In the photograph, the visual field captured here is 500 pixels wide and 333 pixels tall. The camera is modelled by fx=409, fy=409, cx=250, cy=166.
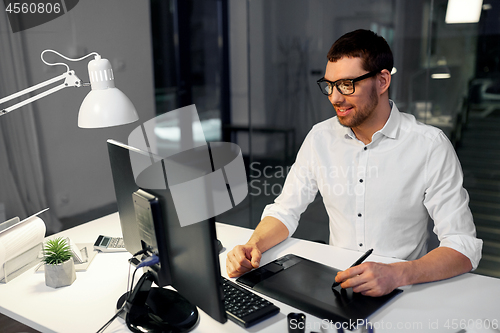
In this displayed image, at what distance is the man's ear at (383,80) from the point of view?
1.64 metres

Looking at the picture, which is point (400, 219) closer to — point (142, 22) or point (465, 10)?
point (465, 10)

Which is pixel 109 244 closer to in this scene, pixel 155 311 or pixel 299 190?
pixel 155 311

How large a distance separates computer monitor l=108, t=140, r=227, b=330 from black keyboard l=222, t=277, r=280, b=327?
0.13 metres

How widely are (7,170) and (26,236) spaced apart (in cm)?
129

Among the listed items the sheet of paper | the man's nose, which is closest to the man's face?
the man's nose

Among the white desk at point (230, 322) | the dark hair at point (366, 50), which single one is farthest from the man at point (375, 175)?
the white desk at point (230, 322)

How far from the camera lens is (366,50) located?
1.61 metres

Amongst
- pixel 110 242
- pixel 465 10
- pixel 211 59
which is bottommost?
pixel 110 242

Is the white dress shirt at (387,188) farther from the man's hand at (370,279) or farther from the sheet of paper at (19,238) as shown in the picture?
the sheet of paper at (19,238)

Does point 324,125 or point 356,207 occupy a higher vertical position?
point 324,125

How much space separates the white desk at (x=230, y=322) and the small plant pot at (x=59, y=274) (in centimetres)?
2

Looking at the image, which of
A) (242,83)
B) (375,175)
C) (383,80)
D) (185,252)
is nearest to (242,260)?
(185,252)

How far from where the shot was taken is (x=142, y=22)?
11.1 feet

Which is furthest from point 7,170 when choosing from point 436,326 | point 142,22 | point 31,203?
point 436,326
